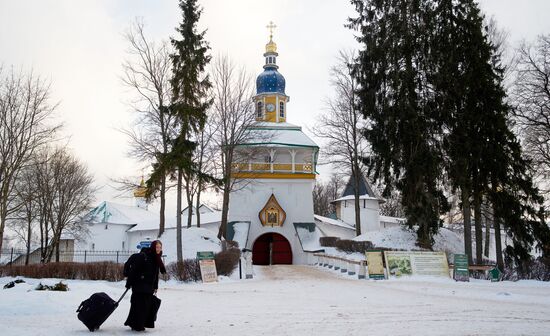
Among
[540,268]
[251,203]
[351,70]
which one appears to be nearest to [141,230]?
[251,203]

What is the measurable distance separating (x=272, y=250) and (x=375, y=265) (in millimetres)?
15460

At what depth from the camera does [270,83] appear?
37.4 m

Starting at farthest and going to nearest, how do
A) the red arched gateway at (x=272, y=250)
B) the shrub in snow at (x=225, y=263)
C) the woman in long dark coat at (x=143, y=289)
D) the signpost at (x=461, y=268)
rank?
the red arched gateway at (x=272, y=250) < the shrub in snow at (x=225, y=263) < the signpost at (x=461, y=268) < the woman in long dark coat at (x=143, y=289)

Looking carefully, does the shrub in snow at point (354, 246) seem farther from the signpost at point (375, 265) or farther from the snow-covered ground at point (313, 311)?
the snow-covered ground at point (313, 311)

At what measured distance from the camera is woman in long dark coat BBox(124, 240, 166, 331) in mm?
7426

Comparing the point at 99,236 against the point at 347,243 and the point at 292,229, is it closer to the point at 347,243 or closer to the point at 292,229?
the point at 292,229

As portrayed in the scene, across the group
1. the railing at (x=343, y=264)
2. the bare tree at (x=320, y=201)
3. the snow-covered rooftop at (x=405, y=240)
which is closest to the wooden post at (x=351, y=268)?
the railing at (x=343, y=264)

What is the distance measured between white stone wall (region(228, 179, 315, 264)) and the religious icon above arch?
422 millimetres

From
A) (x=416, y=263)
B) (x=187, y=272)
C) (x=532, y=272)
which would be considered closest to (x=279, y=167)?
(x=187, y=272)

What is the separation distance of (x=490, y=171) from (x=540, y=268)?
16.7 feet

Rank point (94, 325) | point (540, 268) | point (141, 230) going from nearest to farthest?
point (94, 325) < point (540, 268) < point (141, 230)

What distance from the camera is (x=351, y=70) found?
81.2ft

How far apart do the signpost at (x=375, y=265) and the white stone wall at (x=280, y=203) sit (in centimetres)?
1438

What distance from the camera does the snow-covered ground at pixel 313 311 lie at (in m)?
7.46
